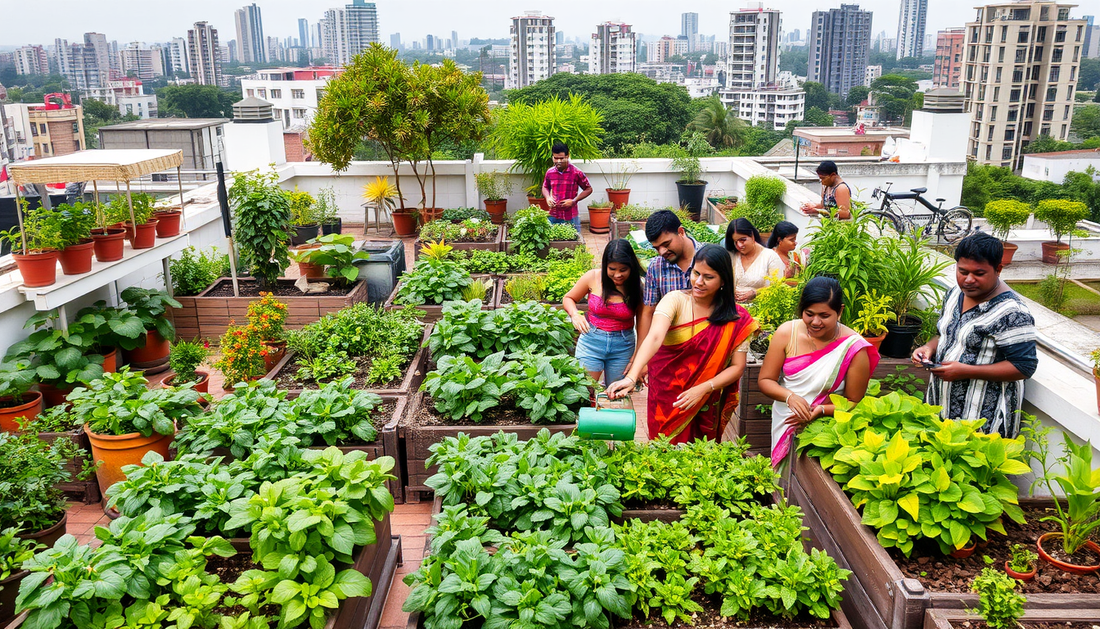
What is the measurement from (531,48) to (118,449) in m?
153

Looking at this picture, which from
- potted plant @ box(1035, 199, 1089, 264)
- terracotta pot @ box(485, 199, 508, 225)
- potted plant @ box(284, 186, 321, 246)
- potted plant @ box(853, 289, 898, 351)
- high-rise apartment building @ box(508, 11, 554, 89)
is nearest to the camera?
potted plant @ box(853, 289, 898, 351)

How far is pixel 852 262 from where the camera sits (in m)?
4.12

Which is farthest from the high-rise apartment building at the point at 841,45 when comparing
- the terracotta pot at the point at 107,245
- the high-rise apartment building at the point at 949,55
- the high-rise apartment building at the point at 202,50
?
the terracotta pot at the point at 107,245

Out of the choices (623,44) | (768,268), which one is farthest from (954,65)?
(768,268)

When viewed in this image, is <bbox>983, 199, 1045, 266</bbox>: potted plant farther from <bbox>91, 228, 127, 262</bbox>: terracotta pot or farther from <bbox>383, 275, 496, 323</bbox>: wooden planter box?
<bbox>91, 228, 127, 262</bbox>: terracotta pot

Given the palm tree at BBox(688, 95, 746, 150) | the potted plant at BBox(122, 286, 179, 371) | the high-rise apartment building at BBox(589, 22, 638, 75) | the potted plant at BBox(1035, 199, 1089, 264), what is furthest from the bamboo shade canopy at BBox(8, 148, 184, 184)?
the high-rise apartment building at BBox(589, 22, 638, 75)

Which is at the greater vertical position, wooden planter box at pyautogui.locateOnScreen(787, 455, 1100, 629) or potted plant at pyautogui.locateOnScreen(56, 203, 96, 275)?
potted plant at pyautogui.locateOnScreen(56, 203, 96, 275)

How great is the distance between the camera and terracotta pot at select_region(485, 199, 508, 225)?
10.3 m

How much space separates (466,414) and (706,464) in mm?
1518

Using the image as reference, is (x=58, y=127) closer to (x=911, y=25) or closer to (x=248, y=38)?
(x=248, y=38)

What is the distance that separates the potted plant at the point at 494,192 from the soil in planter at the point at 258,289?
3514 millimetres

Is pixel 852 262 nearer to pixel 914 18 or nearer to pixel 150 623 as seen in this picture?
pixel 150 623

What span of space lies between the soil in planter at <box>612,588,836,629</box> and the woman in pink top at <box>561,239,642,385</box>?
1999mm

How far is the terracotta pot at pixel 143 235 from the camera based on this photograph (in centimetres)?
614
